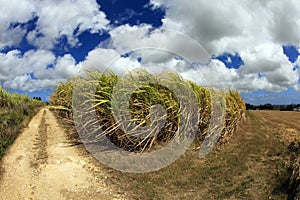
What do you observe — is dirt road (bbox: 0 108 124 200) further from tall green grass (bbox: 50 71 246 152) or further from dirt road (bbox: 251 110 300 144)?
dirt road (bbox: 251 110 300 144)

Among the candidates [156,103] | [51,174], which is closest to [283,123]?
[156,103]

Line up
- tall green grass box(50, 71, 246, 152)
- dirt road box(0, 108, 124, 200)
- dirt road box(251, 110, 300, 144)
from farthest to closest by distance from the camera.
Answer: tall green grass box(50, 71, 246, 152)
dirt road box(251, 110, 300, 144)
dirt road box(0, 108, 124, 200)

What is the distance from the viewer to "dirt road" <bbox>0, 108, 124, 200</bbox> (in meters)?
4.23

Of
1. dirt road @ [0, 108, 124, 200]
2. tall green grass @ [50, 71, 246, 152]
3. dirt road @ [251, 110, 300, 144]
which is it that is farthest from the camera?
tall green grass @ [50, 71, 246, 152]

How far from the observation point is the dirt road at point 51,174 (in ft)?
13.9

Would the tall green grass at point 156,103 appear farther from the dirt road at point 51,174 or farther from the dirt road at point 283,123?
the dirt road at point 51,174

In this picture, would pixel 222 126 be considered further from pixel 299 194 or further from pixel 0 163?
pixel 0 163

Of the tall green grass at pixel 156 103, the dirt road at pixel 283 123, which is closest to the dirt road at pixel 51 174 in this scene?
the tall green grass at pixel 156 103

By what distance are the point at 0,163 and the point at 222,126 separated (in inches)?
147

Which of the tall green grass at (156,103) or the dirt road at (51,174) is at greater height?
the tall green grass at (156,103)

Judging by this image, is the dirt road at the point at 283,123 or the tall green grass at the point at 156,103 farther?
the tall green grass at the point at 156,103

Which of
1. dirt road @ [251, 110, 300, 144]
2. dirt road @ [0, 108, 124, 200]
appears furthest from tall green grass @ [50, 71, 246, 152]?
dirt road @ [0, 108, 124, 200]

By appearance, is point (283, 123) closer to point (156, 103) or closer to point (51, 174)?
point (156, 103)

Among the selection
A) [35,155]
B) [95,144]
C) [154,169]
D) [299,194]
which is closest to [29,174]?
[35,155]
